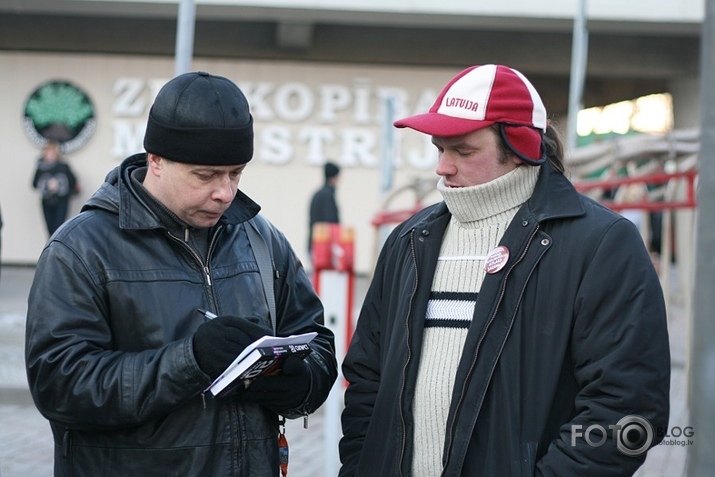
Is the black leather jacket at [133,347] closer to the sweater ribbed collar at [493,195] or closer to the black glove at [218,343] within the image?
the black glove at [218,343]

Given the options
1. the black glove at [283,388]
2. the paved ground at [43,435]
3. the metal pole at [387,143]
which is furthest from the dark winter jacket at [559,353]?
the metal pole at [387,143]

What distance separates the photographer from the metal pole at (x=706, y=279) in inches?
69.0

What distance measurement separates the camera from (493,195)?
2.78m

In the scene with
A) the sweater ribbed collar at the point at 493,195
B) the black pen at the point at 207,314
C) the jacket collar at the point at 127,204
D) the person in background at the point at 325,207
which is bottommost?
the black pen at the point at 207,314

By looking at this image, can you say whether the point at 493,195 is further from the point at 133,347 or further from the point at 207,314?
the point at 133,347

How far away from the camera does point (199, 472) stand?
2670mm

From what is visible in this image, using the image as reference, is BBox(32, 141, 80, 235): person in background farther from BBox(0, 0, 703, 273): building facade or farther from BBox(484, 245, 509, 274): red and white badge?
BBox(484, 245, 509, 274): red and white badge

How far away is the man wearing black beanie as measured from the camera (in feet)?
8.39

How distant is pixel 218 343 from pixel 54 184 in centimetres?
1561

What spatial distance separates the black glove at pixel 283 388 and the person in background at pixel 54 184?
50.0 feet

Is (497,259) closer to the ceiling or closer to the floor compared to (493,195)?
closer to the floor

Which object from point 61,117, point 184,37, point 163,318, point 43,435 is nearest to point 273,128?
point 61,117

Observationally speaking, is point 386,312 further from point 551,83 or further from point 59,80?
point 551,83

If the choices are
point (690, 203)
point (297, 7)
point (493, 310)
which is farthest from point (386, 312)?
point (297, 7)
